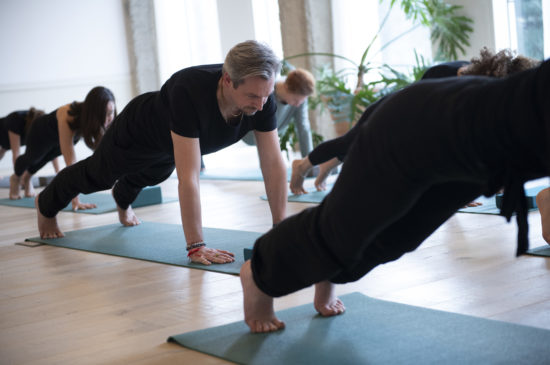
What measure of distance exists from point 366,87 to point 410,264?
299 cm

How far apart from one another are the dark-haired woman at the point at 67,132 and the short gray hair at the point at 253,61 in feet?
5.33

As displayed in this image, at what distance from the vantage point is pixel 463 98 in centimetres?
103

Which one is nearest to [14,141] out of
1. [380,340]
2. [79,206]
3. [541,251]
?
[79,206]

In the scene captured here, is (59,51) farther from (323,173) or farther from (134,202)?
(323,173)

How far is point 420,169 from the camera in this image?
1.07 m

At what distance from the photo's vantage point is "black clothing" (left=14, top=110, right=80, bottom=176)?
423cm

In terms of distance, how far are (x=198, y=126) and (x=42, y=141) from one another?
2458 millimetres

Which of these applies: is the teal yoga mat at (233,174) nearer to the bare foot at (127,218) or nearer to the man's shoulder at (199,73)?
the bare foot at (127,218)

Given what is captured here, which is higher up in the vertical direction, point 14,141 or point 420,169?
point 420,169

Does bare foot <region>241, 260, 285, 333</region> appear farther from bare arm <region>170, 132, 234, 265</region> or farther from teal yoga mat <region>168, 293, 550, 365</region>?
bare arm <region>170, 132, 234, 265</region>

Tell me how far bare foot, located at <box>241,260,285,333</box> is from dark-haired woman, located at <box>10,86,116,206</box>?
6.95 feet

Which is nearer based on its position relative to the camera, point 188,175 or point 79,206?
point 188,175

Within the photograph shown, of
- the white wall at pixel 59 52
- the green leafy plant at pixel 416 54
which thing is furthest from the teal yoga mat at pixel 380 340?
the white wall at pixel 59 52

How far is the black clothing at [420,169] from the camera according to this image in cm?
98
